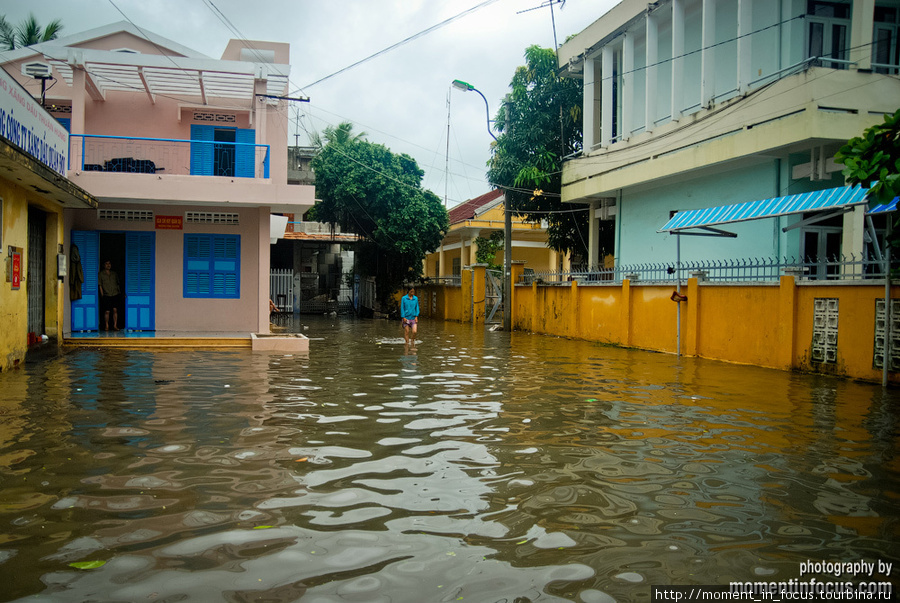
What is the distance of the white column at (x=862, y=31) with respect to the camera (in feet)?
43.1

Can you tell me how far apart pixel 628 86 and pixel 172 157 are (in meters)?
13.5

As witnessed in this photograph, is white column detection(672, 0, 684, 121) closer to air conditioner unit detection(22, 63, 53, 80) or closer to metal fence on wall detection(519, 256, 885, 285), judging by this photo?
metal fence on wall detection(519, 256, 885, 285)

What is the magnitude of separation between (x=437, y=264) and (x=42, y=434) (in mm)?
39053

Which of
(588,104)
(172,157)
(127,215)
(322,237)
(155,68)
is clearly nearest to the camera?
(155,68)

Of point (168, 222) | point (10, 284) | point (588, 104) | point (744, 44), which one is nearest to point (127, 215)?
point (168, 222)

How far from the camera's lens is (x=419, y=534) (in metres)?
3.87

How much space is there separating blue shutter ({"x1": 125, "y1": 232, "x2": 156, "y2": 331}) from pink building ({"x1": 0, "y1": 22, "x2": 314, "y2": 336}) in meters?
0.02

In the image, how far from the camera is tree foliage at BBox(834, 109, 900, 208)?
222 inches

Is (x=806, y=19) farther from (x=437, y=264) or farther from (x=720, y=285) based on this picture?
(x=437, y=264)

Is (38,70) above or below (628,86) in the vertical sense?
below

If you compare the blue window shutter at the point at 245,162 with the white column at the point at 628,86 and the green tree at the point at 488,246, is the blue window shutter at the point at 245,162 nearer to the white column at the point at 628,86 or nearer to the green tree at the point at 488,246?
the white column at the point at 628,86

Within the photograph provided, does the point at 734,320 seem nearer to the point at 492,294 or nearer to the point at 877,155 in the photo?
the point at 877,155

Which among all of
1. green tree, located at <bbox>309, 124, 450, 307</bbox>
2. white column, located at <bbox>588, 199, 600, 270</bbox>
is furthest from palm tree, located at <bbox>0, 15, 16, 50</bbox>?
white column, located at <bbox>588, 199, 600, 270</bbox>

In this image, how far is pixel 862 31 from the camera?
13242mm
